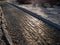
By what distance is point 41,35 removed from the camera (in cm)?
620

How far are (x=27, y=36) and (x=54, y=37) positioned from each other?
1062 mm

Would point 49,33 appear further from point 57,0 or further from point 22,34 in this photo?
point 57,0

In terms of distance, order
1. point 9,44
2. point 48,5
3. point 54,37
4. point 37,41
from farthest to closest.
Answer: point 48,5, point 54,37, point 37,41, point 9,44

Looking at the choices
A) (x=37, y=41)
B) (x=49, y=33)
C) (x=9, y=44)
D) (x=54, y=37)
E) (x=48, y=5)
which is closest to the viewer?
(x=9, y=44)

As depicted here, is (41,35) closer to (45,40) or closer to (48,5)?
(45,40)

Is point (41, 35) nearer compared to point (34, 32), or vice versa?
point (41, 35)

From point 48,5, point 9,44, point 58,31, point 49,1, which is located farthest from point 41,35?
point 49,1

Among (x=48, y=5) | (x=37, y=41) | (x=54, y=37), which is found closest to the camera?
(x=37, y=41)

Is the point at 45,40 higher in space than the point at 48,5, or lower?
higher

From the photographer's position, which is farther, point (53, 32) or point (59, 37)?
point (53, 32)

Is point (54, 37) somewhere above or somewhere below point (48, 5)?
above

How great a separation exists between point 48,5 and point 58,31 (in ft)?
36.9

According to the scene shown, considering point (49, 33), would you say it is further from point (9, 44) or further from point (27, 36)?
point (9, 44)

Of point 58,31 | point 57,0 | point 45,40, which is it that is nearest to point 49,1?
point 57,0
